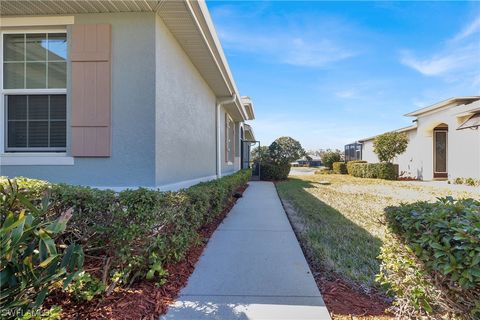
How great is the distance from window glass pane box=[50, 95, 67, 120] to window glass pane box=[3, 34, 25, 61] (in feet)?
2.79

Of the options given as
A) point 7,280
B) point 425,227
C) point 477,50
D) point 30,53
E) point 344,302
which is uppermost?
point 477,50

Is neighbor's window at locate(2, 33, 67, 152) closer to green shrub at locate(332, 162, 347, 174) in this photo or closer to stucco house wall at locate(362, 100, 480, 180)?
stucco house wall at locate(362, 100, 480, 180)

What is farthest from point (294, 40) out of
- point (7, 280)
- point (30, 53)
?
point (7, 280)

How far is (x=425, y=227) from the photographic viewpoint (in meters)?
2.09

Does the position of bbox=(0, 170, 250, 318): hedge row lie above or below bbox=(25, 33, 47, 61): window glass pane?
below

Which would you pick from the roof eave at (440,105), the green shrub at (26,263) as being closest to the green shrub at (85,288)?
the green shrub at (26,263)

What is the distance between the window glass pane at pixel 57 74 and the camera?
4.33 m

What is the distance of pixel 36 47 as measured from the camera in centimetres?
440

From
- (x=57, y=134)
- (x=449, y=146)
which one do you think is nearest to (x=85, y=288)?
(x=57, y=134)

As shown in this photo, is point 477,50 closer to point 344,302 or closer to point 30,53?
point 344,302

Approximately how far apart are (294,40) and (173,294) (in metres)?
9.20

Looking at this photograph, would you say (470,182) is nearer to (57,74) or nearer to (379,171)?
(379,171)

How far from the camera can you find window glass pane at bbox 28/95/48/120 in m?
4.38

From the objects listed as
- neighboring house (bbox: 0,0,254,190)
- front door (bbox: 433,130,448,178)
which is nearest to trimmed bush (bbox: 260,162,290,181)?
front door (bbox: 433,130,448,178)
